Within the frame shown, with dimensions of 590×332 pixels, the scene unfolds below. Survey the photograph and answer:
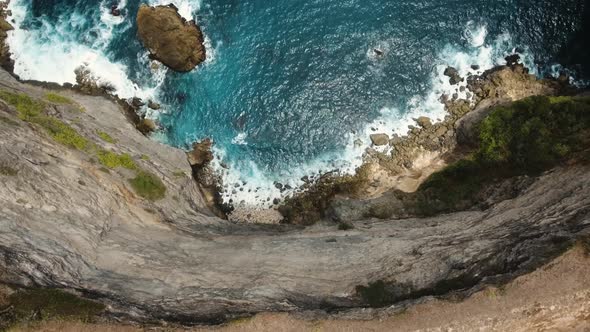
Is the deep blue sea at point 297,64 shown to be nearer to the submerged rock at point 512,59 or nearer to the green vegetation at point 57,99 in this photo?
the submerged rock at point 512,59

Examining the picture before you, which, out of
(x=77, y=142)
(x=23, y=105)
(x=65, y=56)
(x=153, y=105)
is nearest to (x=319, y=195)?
(x=153, y=105)

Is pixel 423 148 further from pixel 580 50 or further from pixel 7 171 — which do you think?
pixel 7 171

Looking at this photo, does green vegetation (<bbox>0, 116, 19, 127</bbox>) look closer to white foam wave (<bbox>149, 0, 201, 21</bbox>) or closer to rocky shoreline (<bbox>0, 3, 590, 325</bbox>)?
rocky shoreline (<bbox>0, 3, 590, 325</bbox>)

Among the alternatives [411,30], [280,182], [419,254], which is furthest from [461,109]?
[419,254]

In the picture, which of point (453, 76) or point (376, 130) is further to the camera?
point (453, 76)

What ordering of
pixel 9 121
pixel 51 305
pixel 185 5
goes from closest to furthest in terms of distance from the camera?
pixel 51 305 → pixel 9 121 → pixel 185 5

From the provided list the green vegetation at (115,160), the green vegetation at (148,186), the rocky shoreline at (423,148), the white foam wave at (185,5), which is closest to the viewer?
the green vegetation at (115,160)

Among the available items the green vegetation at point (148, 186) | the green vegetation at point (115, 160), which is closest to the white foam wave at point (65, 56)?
the green vegetation at point (115, 160)
